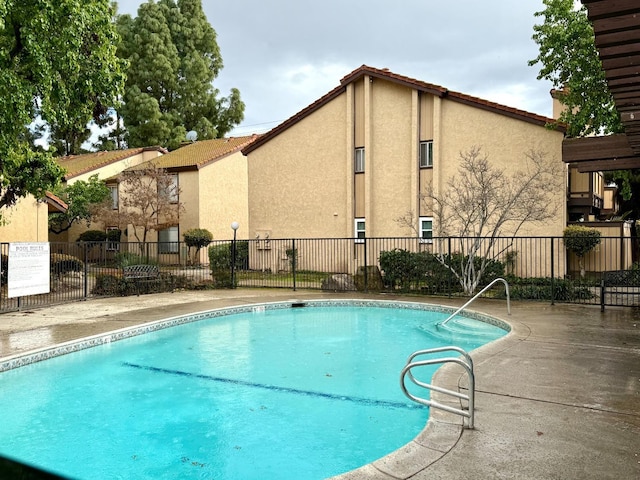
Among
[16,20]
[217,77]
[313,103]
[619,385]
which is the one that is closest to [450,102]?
[313,103]

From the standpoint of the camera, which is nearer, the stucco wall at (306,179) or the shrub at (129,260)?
the shrub at (129,260)

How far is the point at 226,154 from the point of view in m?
29.9

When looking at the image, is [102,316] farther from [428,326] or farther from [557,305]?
[557,305]

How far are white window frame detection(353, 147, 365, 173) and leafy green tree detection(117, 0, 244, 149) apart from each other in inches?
932

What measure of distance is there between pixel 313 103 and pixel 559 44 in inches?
401

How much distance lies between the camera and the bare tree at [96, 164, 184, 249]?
26.1m

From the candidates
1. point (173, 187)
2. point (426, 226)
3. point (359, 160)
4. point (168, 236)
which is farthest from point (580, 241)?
point (168, 236)

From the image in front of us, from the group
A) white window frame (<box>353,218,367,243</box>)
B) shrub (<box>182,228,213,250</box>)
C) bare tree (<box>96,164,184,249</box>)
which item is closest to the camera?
white window frame (<box>353,218,367,243</box>)

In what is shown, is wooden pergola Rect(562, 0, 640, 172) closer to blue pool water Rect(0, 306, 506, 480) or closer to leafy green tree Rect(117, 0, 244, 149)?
blue pool water Rect(0, 306, 506, 480)

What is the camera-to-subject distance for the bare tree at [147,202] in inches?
1026

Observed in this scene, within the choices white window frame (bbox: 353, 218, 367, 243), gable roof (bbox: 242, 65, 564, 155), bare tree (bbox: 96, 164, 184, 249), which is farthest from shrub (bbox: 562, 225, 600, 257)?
bare tree (bbox: 96, 164, 184, 249)

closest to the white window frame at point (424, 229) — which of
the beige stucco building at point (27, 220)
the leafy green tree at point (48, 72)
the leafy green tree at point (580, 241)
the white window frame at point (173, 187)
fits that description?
the leafy green tree at point (580, 241)

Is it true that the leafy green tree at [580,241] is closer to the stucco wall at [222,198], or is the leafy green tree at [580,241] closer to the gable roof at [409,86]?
the gable roof at [409,86]

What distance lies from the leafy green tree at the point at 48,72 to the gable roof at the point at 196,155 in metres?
14.1
